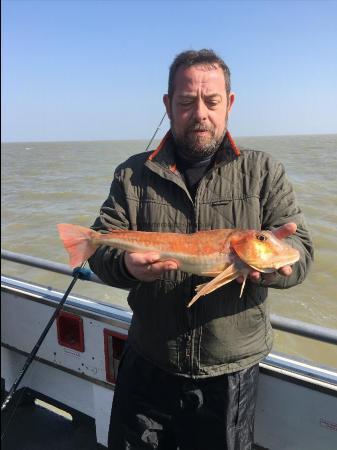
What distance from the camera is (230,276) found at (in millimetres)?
1882

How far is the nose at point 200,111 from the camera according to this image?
2068mm

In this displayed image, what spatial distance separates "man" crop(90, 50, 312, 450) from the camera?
2.02 m

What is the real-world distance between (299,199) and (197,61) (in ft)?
12.9

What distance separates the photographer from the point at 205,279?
2053 millimetres

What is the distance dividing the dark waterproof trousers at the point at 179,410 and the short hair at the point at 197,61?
1.45 m

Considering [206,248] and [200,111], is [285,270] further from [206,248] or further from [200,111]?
[200,111]

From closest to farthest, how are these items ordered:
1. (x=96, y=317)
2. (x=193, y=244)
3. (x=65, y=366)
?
(x=193, y=244) < (x=96, y=317) < (x=65, y=366)

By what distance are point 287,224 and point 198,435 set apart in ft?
3.77

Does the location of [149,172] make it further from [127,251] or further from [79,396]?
[79,396]

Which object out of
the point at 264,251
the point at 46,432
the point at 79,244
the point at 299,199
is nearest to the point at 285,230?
the point at 264,251

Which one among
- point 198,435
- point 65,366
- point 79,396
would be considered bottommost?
point 79,396

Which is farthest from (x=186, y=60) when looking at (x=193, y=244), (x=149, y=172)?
(x=193, y=244)

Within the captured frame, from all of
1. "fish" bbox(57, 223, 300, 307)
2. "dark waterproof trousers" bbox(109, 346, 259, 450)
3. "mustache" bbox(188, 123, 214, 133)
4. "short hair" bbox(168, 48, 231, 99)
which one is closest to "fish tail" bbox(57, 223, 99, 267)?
"fish" bbox(57, 223, 300, 307)

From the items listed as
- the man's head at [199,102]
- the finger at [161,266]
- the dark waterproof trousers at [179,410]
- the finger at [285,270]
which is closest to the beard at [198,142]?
the man's head at [199,102]
